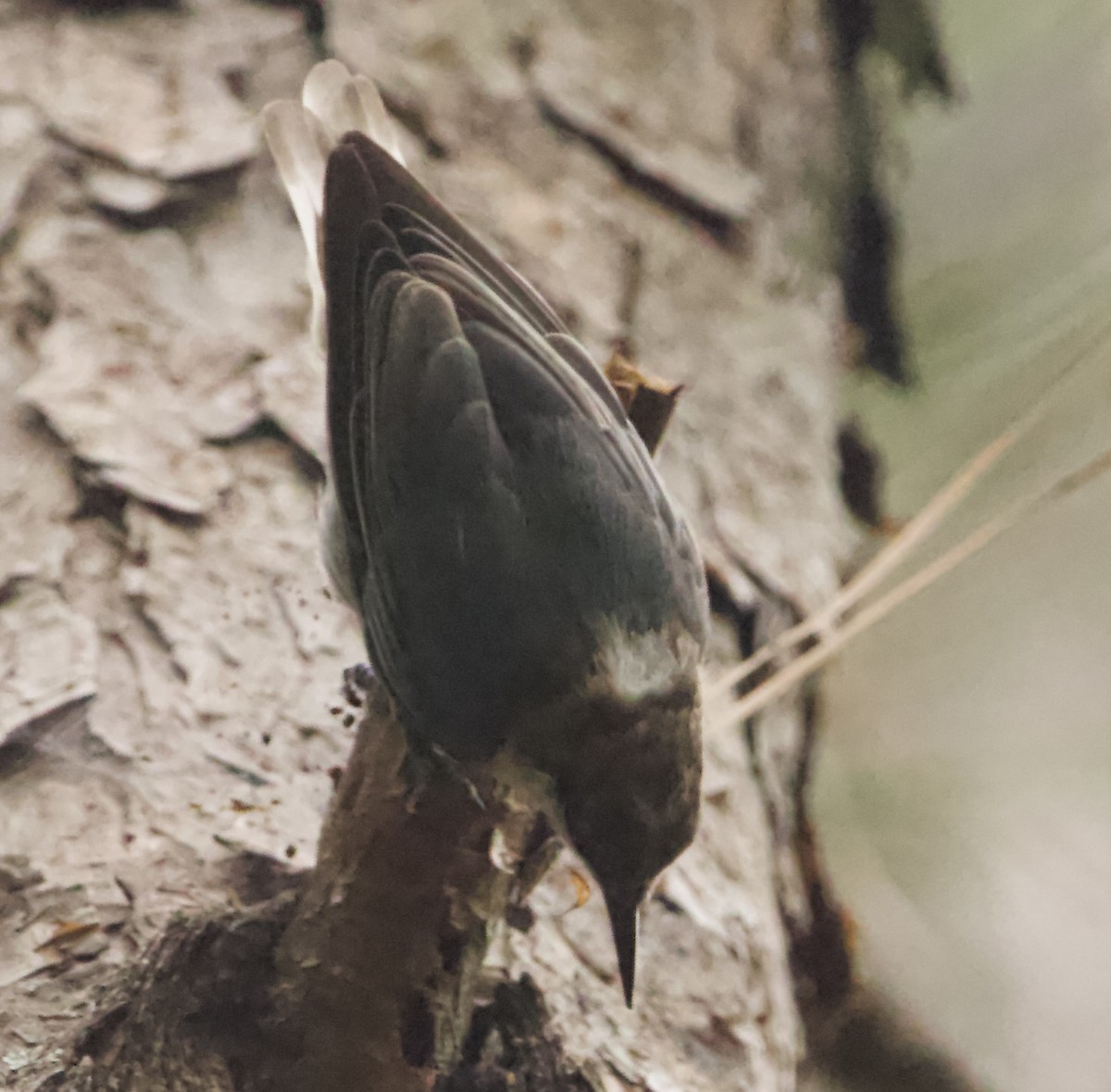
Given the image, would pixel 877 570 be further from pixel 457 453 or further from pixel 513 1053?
pixel 513 1053

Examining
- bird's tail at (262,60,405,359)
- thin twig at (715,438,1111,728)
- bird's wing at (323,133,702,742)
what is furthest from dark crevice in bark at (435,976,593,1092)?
bird's tail at (262,60,405,359)

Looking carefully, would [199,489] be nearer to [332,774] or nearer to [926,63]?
[332,774]

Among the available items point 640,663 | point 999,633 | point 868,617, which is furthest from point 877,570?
point 999,633

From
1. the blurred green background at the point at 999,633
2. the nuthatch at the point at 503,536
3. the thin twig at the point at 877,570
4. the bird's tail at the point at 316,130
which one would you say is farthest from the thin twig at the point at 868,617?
the bird's tail at the point at 316,130

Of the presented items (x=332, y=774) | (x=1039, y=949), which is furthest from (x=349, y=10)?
(x=1039, y=949)

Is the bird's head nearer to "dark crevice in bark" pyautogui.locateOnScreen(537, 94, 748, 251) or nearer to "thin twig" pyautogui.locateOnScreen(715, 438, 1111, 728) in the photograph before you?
"thin twig" pyautogui.locateOnScreen(715, 438, 1111, 728)

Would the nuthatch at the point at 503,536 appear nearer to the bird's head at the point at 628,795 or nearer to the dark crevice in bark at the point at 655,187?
the bird's head at the point at 628,795
